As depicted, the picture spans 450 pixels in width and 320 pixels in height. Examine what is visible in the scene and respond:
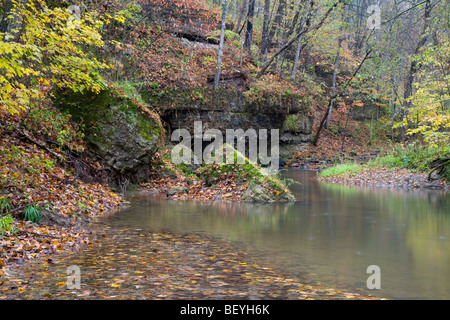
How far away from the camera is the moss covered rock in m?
11.9

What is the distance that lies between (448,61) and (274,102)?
10.2 m

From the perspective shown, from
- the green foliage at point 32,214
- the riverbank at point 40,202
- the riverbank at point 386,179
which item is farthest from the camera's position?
the riverbank at point 386,179

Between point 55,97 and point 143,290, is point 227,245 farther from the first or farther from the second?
point 55,97

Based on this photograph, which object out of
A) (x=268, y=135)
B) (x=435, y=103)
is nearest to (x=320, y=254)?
(x=435, y=103)

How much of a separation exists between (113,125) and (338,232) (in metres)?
8.03

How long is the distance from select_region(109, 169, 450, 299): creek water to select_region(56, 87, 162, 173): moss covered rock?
5.40 ft

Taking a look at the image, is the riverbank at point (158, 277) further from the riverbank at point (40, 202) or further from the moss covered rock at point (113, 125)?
the moss covered rock at point (113, 125)

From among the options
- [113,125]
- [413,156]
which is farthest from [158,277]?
[413,156]

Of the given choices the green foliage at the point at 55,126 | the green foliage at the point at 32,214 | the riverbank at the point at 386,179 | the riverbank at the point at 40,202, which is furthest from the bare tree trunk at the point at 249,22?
the green foliage at the point at 32,214

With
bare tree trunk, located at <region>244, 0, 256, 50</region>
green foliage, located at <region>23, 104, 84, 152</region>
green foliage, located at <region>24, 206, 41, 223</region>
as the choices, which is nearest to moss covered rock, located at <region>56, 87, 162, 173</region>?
green foliage, located at <region>23, 104, 84, 152</region>

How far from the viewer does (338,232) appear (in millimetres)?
7852

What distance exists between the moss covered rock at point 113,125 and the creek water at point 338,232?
5.40ft

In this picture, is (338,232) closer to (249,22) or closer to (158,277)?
(158,277)

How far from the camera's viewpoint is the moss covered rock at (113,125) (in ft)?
Answer: 39.1
